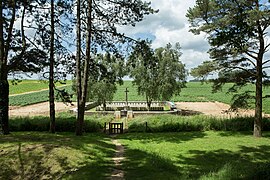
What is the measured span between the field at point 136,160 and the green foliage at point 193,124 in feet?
14.5

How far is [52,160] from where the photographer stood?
8.30m

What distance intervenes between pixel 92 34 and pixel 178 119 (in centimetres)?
885

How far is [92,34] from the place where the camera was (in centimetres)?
1472

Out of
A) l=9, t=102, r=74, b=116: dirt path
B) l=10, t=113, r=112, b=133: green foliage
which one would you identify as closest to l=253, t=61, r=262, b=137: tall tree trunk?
l=10, t=113, r=112, b=133: green foliage

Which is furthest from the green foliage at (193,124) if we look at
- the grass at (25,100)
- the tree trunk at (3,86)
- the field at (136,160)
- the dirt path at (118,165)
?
the grass at (25,100)

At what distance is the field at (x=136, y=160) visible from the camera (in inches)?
288

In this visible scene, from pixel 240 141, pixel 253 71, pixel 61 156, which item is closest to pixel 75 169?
pixel 61 156

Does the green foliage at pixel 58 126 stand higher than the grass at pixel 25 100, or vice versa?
the grass at pixel 25 100

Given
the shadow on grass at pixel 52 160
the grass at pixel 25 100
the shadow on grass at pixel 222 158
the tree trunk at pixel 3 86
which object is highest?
the tree trunk at pixel 3 86

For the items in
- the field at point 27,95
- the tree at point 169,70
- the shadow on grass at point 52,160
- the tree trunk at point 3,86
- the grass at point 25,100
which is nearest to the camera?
the shadow on grass at point 52,160

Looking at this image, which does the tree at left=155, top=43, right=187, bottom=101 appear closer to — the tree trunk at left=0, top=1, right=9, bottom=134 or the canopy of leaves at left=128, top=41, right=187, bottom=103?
the canopy of leaves at left=128, top=41, right=187, bottom=103

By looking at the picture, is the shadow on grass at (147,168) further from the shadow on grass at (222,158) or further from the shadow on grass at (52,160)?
the shadow on grass at (222,158)

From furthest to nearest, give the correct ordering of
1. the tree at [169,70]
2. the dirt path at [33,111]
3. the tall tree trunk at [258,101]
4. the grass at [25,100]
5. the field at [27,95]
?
the field at [27,95] → the grass at [25,100] → the dirt path at [33,111] → the tree at [169,70] → the tall tree trunk at [258,101]

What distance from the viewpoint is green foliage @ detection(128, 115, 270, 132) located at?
18.3 m
